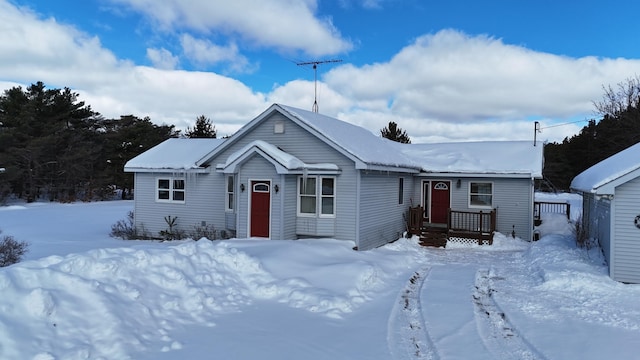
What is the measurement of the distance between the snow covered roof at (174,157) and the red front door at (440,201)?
10.6 m

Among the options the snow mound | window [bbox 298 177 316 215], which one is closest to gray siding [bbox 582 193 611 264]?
the snow mound

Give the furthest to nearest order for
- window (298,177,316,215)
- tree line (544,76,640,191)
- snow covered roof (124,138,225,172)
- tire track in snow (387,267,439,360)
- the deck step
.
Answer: tree line (544,76,640,191) < snow covered roof (124,138,225,172) < the deck step < window (298,177,316,215) < tire track in snow (387,267,439,360)

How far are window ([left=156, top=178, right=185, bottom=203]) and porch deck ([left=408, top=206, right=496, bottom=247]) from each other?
399 inches

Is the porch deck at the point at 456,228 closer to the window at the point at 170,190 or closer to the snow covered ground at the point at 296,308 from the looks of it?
the snow covered ground at the point at 296,308

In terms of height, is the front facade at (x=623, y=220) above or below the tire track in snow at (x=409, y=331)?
above

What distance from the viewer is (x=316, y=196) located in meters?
15.6

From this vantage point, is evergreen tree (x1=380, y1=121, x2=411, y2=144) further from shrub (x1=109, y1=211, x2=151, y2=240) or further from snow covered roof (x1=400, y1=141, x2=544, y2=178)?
shrub (x1=109, y1=211, x2=151, y2=240)

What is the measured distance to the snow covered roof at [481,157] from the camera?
63.7 ft

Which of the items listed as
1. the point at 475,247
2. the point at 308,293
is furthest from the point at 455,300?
the point at 475,247

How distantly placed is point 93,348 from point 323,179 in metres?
10.6

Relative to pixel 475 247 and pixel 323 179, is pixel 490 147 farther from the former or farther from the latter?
pixel 323 179

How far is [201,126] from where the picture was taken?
49.5 metres

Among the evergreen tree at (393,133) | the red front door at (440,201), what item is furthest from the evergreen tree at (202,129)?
the red front door at (440,201)

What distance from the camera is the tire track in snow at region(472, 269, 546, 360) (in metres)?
6.65
